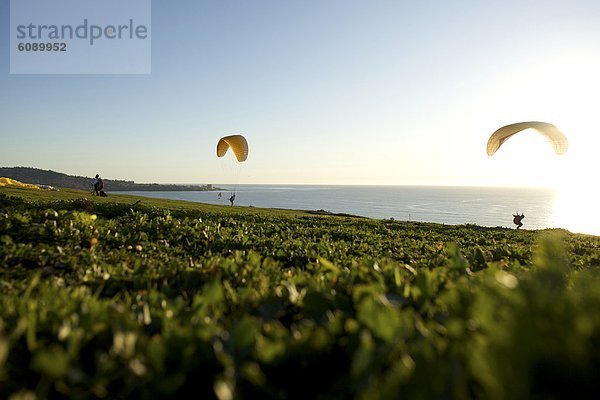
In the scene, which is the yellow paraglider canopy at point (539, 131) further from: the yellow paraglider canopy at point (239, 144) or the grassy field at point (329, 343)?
the grassy field at point (329, 343)

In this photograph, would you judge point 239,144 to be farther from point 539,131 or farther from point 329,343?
point 329,343

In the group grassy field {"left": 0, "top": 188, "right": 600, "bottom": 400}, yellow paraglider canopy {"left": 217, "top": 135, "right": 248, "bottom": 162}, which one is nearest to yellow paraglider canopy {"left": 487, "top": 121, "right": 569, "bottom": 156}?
yellow paraglider canopy {"left": 217, "top": 135, "right": 248, "bottom": 162}

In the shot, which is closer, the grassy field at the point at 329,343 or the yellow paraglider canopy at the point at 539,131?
the grassy field at the point at 329,343

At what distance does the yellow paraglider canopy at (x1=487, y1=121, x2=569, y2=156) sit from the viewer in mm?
15680

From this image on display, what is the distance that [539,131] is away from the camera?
647 inches

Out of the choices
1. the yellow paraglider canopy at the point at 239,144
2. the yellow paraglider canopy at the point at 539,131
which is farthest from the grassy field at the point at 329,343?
the yellow paraglider canopy at the point at 239,144

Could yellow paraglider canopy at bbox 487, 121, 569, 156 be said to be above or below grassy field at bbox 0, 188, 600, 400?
above

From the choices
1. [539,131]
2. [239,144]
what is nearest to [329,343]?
[539,131]

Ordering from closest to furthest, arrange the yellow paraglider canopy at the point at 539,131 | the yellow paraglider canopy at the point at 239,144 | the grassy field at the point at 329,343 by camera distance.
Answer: the grassy field at the point at 329,343
the yellow paraglider canopy at the point at 539,131
the yellow paraglider canopy at the point at 239,144

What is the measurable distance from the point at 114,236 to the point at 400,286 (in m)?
5.83

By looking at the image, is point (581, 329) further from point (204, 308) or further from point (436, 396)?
point (204, 308)

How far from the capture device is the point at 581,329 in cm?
118

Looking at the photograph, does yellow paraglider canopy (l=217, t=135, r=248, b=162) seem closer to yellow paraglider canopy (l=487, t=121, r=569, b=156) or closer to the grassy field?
yellow paraglider canopy (l=487, t=121, r=569, b=156)

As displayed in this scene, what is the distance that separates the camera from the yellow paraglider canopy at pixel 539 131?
15680 millimetres
